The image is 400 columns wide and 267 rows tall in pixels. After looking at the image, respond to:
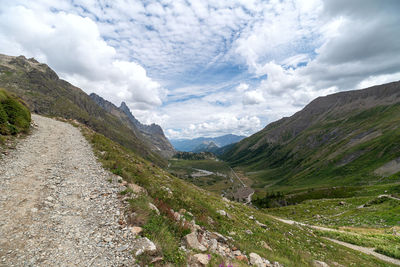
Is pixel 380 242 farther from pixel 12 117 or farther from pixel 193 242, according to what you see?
pixel 12 117

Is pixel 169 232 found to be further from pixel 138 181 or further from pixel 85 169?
pixel 85 169

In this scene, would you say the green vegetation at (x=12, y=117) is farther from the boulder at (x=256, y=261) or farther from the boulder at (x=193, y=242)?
the boulder at (x=256, y=261)

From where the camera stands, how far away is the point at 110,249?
739cm

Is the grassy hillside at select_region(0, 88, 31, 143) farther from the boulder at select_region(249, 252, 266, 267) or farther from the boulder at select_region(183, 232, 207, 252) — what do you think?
the boulder at select_region(249, 252, 266, 267)

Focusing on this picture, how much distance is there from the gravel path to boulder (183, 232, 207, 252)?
2853 millimetres

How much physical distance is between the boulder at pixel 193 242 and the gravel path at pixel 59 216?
285 centimetres

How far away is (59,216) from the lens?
30.7ft

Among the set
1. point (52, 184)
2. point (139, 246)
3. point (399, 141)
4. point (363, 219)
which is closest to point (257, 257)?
point (139, 246)

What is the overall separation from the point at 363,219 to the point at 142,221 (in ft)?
204

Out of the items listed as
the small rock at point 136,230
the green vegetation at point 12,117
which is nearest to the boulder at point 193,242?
the small rock at point 136,230

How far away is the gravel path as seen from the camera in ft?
22.4

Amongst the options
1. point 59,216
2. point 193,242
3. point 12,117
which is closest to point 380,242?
point 193,242

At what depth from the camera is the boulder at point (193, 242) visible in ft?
28.4

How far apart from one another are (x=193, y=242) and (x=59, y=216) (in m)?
7.64
